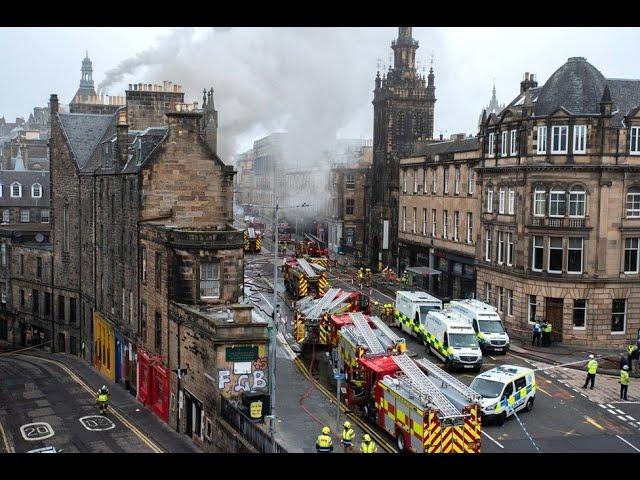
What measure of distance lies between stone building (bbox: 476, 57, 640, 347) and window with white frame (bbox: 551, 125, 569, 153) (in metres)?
0.06

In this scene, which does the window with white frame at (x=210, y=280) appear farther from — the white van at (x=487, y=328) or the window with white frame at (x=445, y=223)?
the window with white frame at (x=445, y=223)

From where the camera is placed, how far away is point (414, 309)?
133 feet

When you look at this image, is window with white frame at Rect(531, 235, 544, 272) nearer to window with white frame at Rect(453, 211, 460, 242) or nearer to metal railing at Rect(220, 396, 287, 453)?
window with white frame at Rect(453, 211, 460, 242)

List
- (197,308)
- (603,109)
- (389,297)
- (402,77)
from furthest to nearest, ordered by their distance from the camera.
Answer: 1. (402,77)
2. (389,297)
3. (603,109)
4. (197,308)

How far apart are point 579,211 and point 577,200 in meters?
0.62

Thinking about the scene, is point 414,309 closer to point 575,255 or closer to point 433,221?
point 575,255

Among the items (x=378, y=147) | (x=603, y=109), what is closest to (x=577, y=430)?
(x=603, y=109)

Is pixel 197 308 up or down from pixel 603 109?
down

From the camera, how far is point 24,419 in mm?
32281

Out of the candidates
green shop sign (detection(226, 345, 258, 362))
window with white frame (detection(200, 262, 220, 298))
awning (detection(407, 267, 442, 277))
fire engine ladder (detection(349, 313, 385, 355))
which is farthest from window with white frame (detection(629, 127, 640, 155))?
green shop sign (detection(226, 345, 258, 362))

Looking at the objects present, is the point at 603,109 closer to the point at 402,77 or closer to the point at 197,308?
the point at 197,308

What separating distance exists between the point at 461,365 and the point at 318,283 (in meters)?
19.3

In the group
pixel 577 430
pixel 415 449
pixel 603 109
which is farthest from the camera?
pixel 603 109

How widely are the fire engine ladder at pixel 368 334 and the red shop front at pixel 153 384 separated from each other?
8.37m
